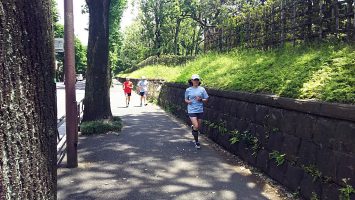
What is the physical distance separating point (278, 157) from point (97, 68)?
6.84 metres

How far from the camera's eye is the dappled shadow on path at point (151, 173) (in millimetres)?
5789

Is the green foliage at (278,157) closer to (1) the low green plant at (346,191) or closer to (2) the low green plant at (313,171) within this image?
(2) the low green plant at (313,171)

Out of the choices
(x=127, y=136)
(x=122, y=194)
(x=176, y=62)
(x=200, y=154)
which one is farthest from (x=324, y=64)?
(x=176, y=62)

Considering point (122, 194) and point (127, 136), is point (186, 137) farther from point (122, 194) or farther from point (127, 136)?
point (122, 194)

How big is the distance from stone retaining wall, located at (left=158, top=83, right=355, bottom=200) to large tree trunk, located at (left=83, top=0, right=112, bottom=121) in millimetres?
4051

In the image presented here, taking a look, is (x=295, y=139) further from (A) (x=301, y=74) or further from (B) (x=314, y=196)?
(A) (x=301, y=74)

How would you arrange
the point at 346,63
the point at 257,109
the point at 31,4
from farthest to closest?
the point at 257,109 < the point at 346,63 < the point at 31,4

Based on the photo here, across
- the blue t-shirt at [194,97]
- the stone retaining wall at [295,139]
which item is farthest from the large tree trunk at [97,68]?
the stone retaining wall at [295,139]

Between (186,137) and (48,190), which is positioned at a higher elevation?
(48,190)

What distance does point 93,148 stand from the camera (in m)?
8.97

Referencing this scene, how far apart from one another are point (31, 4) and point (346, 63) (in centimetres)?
A: 516

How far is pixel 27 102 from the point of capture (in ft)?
7.48

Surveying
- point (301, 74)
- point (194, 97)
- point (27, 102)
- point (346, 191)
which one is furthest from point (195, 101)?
point (27, 102)

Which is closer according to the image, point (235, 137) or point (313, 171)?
point (313, 171)
